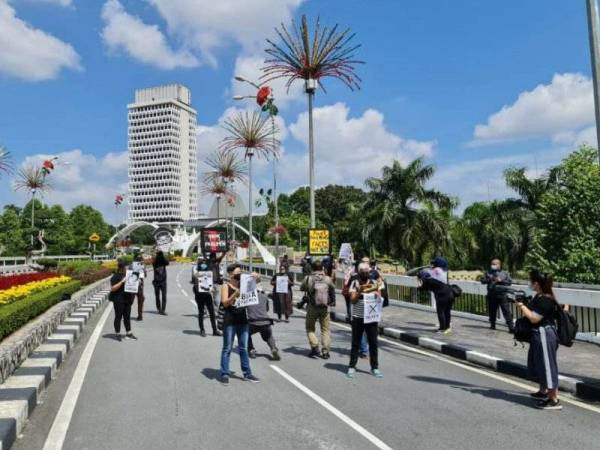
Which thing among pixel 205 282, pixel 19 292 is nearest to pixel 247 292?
pixel 205 282

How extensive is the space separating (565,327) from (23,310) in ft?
32.0

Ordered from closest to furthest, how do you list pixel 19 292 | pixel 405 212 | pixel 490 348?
pixel 490 348
pixel 19 292
pixel 405 212

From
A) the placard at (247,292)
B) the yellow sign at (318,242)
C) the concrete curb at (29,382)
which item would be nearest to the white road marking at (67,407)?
the concrete curb at (29,382)

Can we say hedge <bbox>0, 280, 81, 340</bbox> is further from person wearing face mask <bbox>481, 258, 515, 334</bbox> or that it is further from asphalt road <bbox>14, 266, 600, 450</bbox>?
person wearing face mask <bbox>481, 258, 515, 334</bbox>

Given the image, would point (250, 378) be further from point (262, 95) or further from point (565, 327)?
point (262, 95)

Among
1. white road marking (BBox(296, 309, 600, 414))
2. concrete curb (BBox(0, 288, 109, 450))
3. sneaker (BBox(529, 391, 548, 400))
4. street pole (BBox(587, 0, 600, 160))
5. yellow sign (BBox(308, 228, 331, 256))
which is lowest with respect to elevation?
white road marking (BBox(296, 309, 600, 414))

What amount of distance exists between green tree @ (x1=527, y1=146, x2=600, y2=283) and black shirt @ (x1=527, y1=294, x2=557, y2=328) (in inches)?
632

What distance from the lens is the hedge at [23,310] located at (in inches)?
370

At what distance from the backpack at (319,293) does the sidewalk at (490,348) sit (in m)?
2.91

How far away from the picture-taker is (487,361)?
9.57 meters

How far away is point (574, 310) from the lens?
12141 mm

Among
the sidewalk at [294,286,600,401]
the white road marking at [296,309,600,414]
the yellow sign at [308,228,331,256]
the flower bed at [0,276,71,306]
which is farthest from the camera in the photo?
the yellow sign at [308,228,331,256]

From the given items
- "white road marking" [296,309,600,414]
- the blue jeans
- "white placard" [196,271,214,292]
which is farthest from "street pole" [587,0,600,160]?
"white placard" [196,271,214,292]

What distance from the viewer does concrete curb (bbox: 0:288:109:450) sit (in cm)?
547
